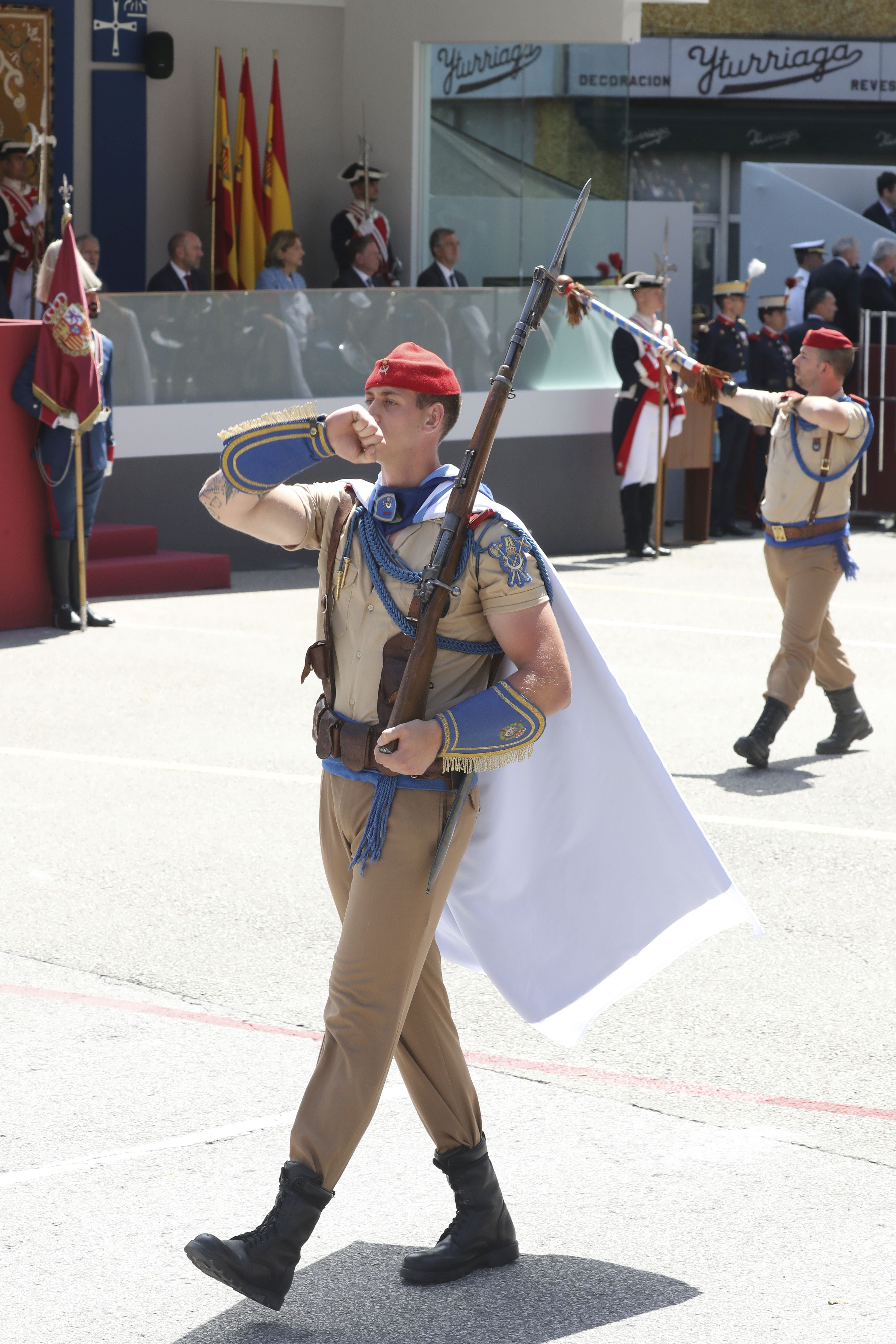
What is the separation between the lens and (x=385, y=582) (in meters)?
3.97

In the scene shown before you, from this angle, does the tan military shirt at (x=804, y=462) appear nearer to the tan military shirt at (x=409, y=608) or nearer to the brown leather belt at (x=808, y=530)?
the brown leather belt at (x=808, y=530)

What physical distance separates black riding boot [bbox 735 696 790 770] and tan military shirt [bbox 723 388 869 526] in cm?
95

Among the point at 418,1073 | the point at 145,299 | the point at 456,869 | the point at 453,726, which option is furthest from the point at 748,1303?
the point at 145,299

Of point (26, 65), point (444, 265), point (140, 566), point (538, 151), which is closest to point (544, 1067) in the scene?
point (140, 566)

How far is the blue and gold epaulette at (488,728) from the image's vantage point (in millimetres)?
3809

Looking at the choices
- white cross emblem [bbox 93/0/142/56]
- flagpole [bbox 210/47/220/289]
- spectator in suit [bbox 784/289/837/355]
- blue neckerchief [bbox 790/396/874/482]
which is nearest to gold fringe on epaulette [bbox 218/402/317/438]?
blue neckerchief [bbox 790/396/874/482]

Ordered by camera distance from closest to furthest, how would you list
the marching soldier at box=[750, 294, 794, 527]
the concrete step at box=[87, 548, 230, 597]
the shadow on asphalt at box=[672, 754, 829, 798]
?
the shadow on asphalt at box=[672, 754, 829, 798]
the concrete step at box=[87, 548, 230, 597]
the marching soldier at box=[750, 294, 794, 527]

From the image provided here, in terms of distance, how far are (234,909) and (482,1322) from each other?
2.97m

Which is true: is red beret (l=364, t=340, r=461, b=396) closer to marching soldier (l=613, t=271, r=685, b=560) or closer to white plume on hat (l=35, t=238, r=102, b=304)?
white plume on hat (l=35, t=238, r=102, b=304)

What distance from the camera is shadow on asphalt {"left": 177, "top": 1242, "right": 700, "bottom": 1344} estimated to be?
3648 millimetres

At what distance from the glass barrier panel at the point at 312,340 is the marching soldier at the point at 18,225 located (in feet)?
8.59

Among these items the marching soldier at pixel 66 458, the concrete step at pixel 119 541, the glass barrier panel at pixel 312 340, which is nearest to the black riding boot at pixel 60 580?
the marching soldier at pixel 66 458

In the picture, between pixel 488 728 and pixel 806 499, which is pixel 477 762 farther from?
pixel 806 499

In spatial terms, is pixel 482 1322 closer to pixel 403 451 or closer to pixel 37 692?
pixel 403 451
